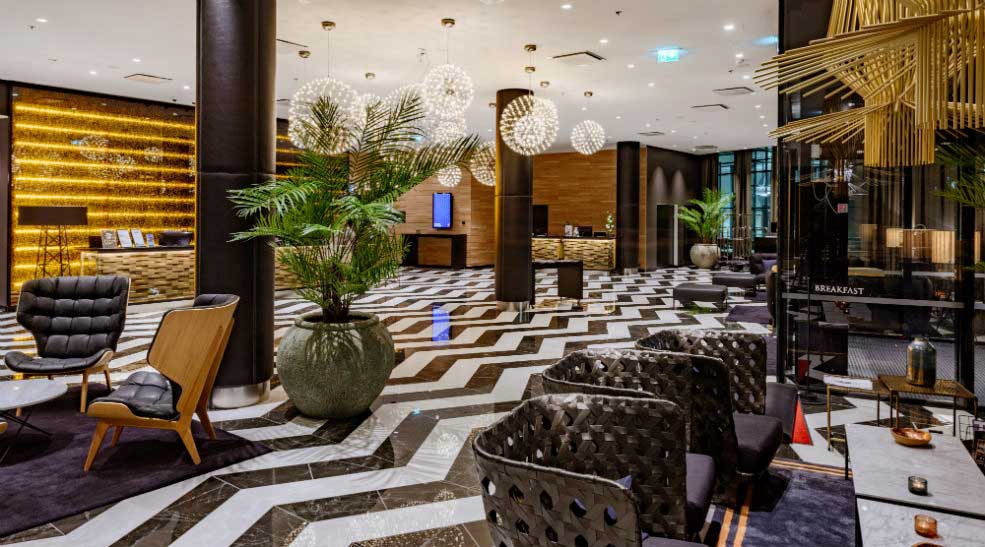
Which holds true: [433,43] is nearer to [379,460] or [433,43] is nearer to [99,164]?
[379,460]

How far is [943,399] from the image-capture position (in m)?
5.27

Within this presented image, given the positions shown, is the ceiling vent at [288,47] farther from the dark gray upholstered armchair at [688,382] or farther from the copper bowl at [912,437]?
the copper bowl at [912,437]

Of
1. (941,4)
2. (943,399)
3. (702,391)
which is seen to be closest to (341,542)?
(702,391)

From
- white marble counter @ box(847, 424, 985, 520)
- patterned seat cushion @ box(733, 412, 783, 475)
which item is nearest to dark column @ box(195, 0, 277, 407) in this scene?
patterned seat cushion @ box(733, 412, 783, 475)

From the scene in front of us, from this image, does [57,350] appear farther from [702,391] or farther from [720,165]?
[720,165]

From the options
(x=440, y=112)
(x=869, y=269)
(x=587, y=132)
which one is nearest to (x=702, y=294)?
(x=587, y=132)

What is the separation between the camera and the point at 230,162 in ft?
16.0

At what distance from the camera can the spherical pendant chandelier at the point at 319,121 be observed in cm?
473

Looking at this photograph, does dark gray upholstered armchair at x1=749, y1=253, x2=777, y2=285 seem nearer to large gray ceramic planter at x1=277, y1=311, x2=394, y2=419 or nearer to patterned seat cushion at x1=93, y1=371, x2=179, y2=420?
large gray ceramic planter at x1=277, y1=311, x2=394, y2=419

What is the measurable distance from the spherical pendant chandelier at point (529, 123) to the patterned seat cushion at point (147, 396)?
5.52m

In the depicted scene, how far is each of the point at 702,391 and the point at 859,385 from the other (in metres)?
1.95

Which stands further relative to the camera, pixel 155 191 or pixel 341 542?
pixel 155 191

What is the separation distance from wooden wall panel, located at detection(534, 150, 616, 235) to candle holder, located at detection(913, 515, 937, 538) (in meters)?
16.9

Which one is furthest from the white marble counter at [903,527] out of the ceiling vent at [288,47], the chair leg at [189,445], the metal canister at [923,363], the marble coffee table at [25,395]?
the ceiling vent at [288,47]
